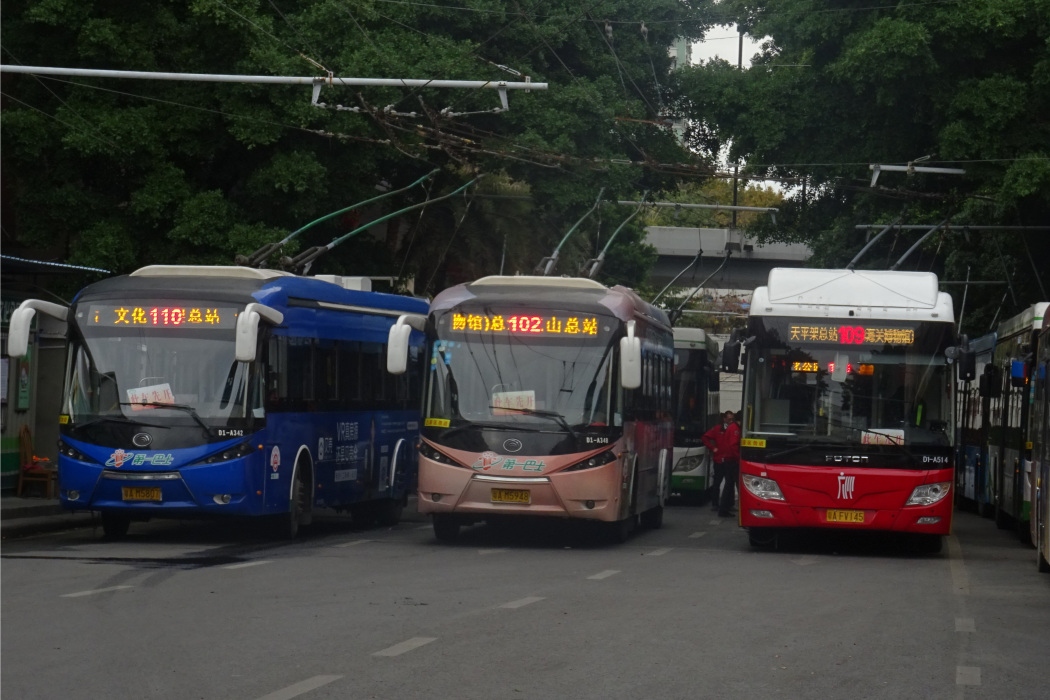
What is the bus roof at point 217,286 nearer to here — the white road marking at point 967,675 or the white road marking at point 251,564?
the white road marking at point 251,564

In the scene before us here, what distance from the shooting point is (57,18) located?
85.1 ft

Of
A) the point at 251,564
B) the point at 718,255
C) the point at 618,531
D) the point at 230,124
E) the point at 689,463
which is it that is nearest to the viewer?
the point at 251,564

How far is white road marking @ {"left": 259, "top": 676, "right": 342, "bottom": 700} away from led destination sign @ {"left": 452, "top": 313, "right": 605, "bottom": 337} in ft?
33.8

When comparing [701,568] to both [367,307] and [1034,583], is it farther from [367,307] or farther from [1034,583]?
[367,307]

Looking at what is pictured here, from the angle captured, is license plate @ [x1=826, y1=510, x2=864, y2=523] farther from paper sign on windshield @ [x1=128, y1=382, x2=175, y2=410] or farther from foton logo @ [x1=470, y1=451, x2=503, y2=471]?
paper sign on windshield @ [x1=128, y1=382, x2=175, y2=410]

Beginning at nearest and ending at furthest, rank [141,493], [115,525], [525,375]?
[141,493] < [525,375] < [115,525]

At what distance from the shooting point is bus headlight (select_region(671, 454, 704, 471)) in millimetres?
31453

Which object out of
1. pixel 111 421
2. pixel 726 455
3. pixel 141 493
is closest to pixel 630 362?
pixel 141 493

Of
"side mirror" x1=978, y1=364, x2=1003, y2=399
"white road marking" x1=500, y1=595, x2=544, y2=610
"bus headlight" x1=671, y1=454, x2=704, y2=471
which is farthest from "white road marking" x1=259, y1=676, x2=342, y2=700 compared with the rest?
"bus headlight" x1=671, y1=454, x2=704, y2=471

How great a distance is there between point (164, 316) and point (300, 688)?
1062cm

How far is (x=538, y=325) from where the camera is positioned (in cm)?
1908

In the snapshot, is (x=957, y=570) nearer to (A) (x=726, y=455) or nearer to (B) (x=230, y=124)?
(A) (x=726, y=455)

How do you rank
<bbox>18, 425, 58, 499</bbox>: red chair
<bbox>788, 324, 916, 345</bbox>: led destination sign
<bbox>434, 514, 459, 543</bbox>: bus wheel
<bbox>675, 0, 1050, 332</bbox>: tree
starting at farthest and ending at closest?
1. <bbox>675, 0, 1050, 332</bbox>: tree
2. <bbox>18, 425, 58, 499</bbox>: red chair
3. <bbox>434, 514, 459, 543</bbox>: bus wheel
4. <bbox>788, 324, 916, 345</bbox>: led destination sign

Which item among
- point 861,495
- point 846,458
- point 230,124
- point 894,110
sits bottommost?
point 861,495
